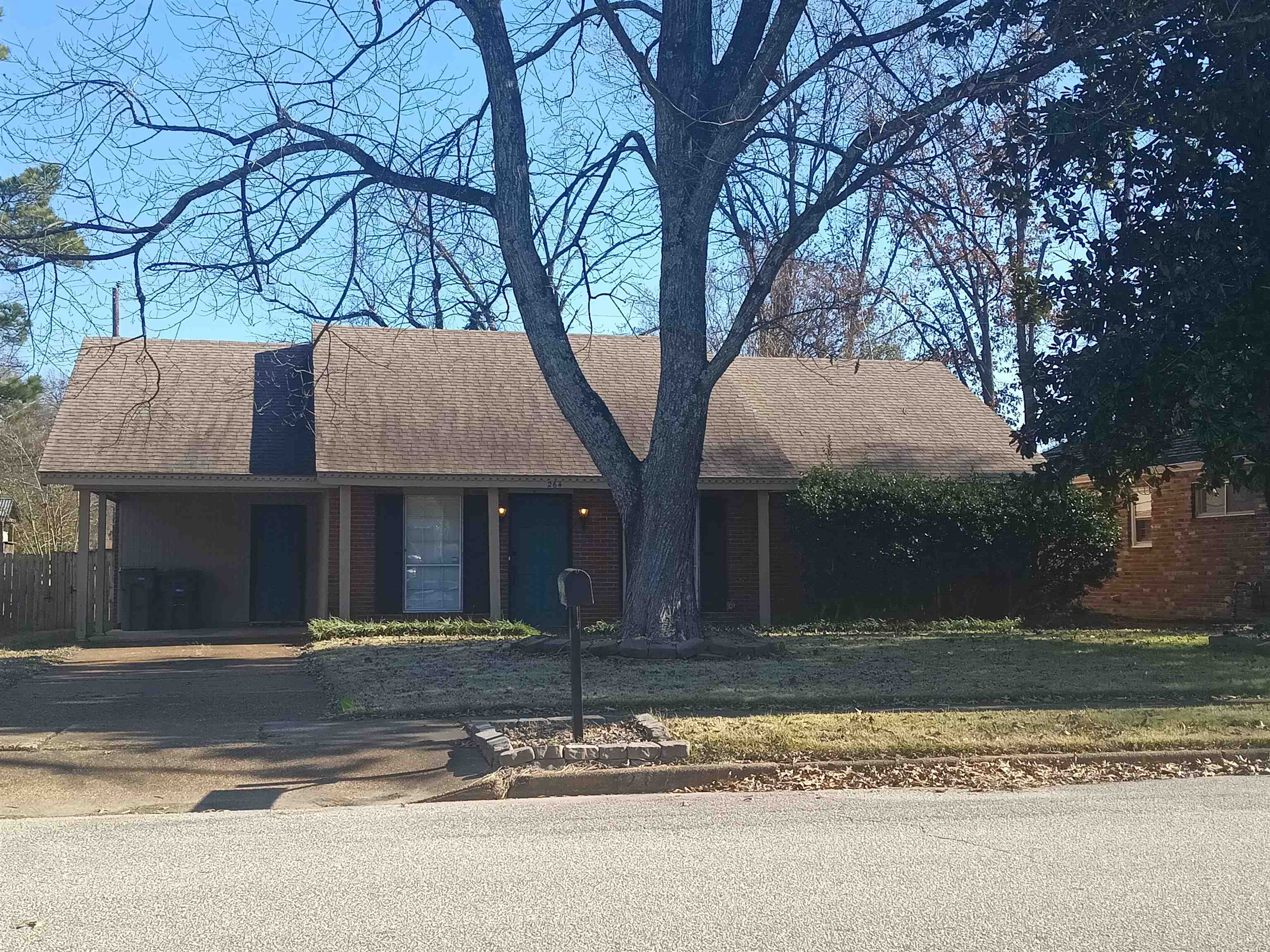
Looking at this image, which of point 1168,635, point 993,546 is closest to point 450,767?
point 1168,635

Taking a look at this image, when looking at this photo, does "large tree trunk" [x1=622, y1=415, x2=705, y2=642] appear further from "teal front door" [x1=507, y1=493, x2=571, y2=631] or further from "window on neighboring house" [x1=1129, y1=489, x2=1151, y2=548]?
"window on neighboring house" [x1=1129, y1=489, x2=1151, y2=548]

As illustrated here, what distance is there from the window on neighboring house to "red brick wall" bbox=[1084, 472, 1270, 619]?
96 millimetres

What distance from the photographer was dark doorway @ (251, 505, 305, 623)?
73.7ft

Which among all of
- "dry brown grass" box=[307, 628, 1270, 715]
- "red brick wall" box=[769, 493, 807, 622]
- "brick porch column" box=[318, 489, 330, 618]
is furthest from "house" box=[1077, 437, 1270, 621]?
"brick porch column" box=[318, 489, 330, 618]

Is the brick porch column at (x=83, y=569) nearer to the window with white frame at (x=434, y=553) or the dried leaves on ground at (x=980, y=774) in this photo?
the window with white frame at (x=434, y=553)

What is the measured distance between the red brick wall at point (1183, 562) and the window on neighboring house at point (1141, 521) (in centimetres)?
10

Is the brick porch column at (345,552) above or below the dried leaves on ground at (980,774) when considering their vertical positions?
above

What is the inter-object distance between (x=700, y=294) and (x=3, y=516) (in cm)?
2190

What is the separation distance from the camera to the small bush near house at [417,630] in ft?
57.9

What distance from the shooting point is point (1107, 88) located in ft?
48.0

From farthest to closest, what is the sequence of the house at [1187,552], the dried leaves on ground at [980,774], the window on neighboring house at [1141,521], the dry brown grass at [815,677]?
the window on neighboring house at [1141,521], the house at [1187,552], the dry brown grass at [815,677], the dried leaves on ground at [980,774]

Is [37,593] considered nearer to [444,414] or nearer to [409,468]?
[409,468]

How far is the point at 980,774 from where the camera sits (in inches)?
320

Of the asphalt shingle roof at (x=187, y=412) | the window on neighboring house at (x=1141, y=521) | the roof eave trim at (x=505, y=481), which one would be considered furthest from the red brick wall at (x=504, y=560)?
the window on neighboring house at (x=1141, y=521)
